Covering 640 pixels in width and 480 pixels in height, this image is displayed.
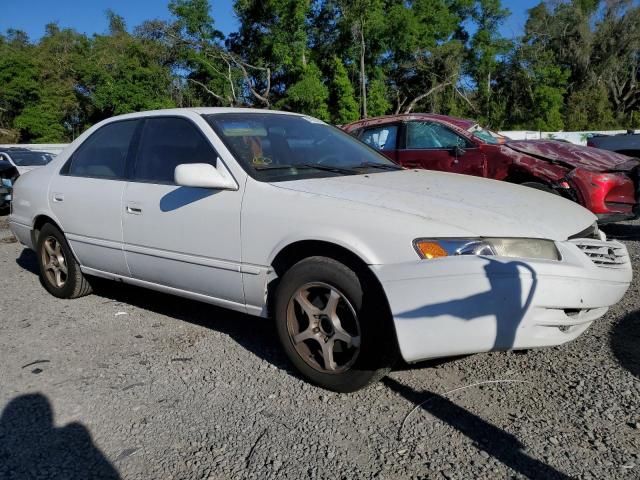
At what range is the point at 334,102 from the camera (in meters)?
44.0

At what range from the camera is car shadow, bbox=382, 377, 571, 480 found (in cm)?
233

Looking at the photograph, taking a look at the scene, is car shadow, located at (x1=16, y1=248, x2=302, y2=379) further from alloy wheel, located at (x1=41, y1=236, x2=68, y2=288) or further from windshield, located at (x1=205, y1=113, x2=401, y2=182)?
windshield, located at (x1=205, y1=113, x2=401, y2=182)

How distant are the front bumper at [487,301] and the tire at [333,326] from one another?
146 mm

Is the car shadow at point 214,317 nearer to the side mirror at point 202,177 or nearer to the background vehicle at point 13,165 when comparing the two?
the side mirror at point 202,177

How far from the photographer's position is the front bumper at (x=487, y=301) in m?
2.57

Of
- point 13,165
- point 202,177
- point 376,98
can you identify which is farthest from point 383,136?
point 376,98

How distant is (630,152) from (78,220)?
29.5 feet

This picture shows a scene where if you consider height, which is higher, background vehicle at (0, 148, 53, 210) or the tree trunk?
the tree trunk

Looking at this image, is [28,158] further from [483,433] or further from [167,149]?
[483,433]

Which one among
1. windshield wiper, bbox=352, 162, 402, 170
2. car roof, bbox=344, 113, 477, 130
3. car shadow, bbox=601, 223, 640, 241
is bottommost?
car shadow, bbox=601, 223, 640, 241

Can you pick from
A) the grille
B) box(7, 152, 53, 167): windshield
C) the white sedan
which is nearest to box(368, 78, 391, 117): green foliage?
box(7, 152, 53, 167): windshield

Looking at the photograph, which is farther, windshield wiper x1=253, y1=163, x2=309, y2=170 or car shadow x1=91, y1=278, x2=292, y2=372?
car shadow x1=91, y1=278, x2=292, y2=372

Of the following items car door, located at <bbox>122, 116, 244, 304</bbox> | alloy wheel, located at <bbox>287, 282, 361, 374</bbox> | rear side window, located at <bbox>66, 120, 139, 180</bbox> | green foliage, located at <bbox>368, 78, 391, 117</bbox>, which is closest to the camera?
alloy wheel, located at <bbox>287, 282, 361, 374</bbox>

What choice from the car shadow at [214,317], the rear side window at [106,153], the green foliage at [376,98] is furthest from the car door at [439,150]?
the green foliage at [376,98]
